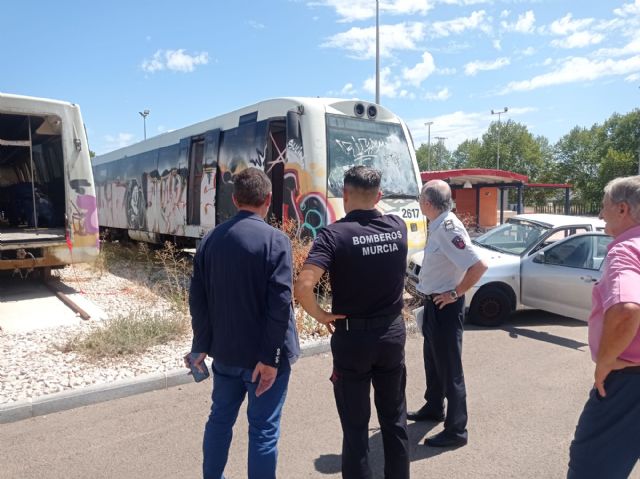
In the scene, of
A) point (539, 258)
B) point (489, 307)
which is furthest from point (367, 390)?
point (539, 258)

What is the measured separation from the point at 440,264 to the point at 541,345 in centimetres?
332

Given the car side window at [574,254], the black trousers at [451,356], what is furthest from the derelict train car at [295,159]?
the black trousers at [451,356]

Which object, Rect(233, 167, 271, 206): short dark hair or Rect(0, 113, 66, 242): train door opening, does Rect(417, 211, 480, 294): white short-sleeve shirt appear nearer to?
Rect(233, 167, 271, 206): short dark hair

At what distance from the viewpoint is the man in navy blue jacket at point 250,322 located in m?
2.59

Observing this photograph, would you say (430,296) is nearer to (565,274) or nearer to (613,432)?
(613,432)

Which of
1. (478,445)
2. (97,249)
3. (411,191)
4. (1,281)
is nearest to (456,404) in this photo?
(478,445)

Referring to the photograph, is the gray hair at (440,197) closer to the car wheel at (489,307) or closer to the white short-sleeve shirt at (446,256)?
the white short-sleeve shirt at (446,256)

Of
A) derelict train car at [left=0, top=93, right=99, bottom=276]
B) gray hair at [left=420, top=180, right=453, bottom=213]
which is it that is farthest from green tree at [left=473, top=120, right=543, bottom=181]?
gray hair at [left=420, top=180, right=453, bottom=213]

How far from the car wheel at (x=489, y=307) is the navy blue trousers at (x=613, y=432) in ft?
15.8

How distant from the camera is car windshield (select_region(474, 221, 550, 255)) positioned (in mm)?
7622

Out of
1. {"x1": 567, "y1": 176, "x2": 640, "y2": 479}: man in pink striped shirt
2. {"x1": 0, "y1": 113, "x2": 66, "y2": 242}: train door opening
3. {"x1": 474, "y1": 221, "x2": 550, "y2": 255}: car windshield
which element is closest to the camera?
{"x1": 567, "y1": 176, "x2": 640, "y2": 479}: man in pink striped shirt

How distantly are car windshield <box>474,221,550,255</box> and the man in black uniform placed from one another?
5.31 meters

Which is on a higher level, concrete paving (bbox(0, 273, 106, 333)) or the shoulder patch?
the shoulder patch

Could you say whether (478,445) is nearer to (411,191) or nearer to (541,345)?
(541,345)
